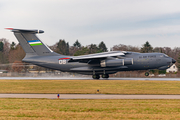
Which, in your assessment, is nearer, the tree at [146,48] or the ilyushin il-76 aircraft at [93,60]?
the ilyushin il-76 aircraft at [93,60]

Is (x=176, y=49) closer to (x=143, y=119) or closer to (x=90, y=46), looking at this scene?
(x=90, y=46)

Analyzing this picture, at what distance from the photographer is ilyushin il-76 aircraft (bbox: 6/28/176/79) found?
32.3 metres

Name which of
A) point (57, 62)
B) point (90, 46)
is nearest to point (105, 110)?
point (57, 62)

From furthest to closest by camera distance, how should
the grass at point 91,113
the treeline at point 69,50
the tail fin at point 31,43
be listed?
the treeline at point 69,50 < the tail fin at point 31,43 < the grass at point 91,113

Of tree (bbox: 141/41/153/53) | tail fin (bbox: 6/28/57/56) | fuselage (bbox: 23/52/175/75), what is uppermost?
tree (bbox: 141/41/153/53)

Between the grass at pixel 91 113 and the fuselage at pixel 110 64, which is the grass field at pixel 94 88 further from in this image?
the fuselage at pixel 110 64

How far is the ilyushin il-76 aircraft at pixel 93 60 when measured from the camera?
32.3 meters

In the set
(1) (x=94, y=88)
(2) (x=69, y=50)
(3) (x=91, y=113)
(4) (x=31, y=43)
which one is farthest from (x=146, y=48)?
(3) (x=91, y=113)

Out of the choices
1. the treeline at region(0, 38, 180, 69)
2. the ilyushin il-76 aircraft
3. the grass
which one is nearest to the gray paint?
the ilyushin il-76 aircraft

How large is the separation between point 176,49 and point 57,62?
76665 mm

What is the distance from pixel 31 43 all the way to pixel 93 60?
381 inches

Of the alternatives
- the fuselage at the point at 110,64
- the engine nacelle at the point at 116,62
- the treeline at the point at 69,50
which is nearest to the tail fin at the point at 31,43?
the fuselage at the point at 110,64

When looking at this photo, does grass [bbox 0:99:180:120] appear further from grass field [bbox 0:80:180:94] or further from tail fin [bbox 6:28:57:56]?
tail fin [bbox 6:28:57:56]

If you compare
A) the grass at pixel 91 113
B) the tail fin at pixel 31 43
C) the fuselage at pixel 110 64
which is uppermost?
the tail fin at pixel 31 43
